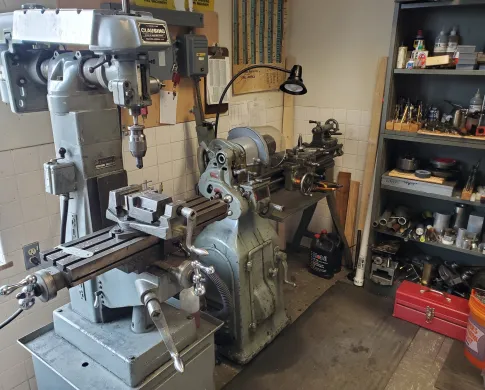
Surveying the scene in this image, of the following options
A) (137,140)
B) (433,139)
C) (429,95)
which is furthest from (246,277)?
(429,95)

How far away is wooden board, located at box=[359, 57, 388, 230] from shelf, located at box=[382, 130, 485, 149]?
0.19 meters

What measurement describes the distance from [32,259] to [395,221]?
7.07ft

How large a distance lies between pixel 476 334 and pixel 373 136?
1335mm

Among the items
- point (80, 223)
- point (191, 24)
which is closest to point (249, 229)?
point (80, 223)

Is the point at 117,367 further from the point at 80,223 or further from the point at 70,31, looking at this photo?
the point at 70,31

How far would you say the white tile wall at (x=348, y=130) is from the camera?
292cm

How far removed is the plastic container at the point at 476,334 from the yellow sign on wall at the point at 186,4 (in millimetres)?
→ 2205

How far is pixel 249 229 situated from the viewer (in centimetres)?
212

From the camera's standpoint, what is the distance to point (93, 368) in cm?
127

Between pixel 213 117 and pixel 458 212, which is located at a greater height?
pixel 213 117

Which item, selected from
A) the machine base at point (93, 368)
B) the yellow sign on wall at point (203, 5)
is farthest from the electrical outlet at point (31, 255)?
the yellow sign on wall at point (203, 5)

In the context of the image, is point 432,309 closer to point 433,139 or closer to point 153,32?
point 433,139

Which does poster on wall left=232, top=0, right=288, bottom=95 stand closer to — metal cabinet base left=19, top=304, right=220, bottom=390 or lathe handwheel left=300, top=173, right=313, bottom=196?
lathe handwheel left=300, top=173, right=313, bottom=196

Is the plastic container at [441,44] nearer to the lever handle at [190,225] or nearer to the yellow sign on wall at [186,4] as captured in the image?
the yellow sign on wall at [186,4]
